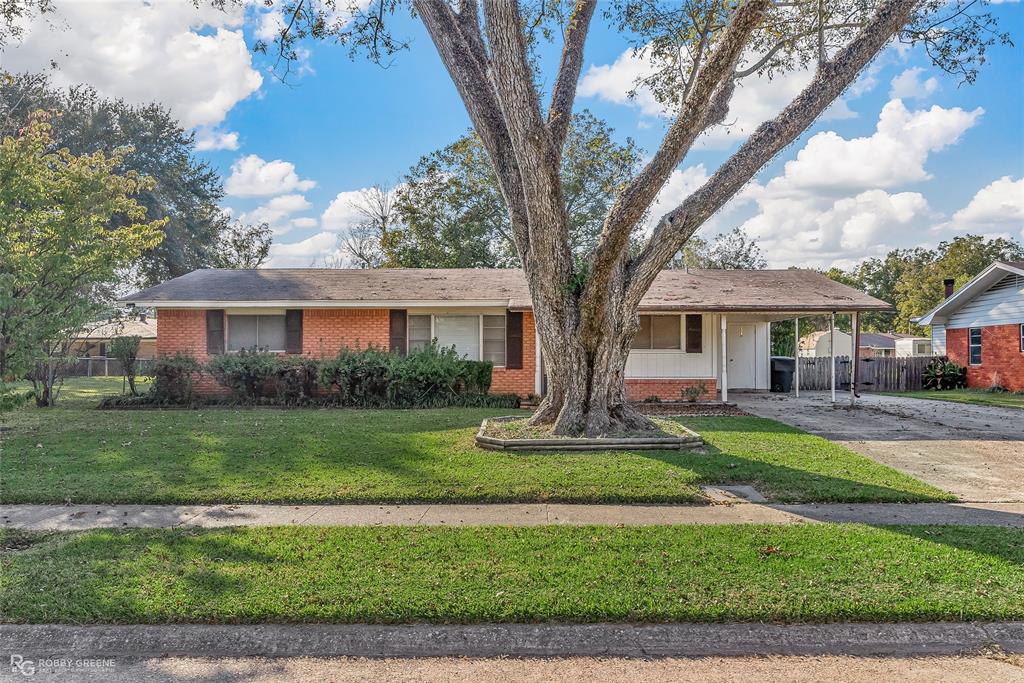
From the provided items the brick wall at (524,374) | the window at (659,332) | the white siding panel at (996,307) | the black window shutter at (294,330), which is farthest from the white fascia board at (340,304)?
the white siding panel at (996,307)

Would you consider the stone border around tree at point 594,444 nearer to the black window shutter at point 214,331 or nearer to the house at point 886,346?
the black window shutter at point 214,331

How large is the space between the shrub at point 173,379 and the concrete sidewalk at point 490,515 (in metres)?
9.33

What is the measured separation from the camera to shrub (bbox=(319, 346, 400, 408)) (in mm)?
14977

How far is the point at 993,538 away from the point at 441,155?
27.6m

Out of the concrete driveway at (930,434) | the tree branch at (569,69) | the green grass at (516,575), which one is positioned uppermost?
the tree branch at (569,69)

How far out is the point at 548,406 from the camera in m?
9.73

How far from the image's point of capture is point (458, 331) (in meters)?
17.1

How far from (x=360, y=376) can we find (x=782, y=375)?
13.2 metres

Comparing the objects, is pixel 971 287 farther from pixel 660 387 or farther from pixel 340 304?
pixel 340 304

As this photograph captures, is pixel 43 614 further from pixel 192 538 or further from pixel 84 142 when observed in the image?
pixel 84 142

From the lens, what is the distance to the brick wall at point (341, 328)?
16.8 metres

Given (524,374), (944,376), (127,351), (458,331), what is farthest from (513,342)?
(944,376)

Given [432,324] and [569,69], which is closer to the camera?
[569,69]

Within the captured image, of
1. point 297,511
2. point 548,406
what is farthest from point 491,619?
point 548,406
